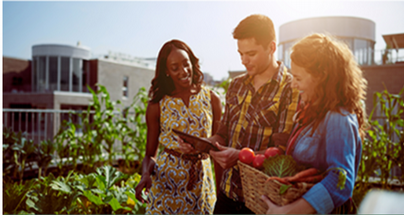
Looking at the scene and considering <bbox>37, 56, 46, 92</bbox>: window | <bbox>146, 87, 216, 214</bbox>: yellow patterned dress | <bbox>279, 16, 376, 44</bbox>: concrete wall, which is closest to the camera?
<bbox>146, 87, 216, 214</bbox>: yellow patterned dress

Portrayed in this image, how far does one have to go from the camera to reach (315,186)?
0.78 metres

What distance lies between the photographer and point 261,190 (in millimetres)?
849

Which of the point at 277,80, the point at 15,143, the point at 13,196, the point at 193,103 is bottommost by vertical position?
the point at 13,196

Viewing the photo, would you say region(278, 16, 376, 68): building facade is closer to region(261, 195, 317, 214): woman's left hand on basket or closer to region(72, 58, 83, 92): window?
region(261, 195, 317, 214): woman's left hand on basket

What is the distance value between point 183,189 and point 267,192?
795mm

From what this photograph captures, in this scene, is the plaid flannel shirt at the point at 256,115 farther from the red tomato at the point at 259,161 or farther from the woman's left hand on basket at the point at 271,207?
the woman's left hand on basket at the point at 271,207

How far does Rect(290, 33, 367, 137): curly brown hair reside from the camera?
82 cm

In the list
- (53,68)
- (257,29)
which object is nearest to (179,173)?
(257,29)

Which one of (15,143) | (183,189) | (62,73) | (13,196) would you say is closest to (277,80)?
(183,189)

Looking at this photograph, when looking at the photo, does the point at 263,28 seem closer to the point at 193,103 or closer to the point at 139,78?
the point at 193,103

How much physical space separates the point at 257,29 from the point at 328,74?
1.24 ft

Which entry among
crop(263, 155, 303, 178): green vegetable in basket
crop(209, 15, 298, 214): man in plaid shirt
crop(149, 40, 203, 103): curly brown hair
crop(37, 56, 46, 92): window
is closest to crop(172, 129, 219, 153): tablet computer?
crop(209, 15, 298, 214): man in plaid shirt

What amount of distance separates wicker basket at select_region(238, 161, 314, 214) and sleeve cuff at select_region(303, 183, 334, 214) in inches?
0.5

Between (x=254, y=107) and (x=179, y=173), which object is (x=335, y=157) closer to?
(x=254, y=107)
